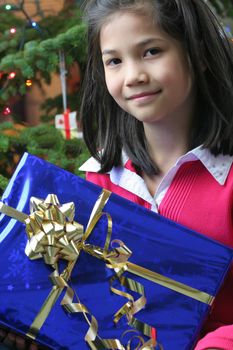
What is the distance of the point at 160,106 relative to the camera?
1.12 metres

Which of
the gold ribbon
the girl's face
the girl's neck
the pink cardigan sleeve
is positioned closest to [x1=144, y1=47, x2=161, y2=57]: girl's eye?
the girl's face

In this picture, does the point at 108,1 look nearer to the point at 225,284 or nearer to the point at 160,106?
the point at 160,106

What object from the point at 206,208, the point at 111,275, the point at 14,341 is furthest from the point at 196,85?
the point at 14,341

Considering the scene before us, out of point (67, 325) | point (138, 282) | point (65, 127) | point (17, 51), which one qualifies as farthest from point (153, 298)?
point (17, 51)

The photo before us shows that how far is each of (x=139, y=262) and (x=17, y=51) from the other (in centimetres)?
114

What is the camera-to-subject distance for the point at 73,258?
1.02 metres

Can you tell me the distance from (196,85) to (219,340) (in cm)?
50

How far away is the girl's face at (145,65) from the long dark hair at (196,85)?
0.07 feet

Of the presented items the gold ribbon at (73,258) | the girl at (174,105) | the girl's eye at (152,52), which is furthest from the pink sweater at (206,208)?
the girl's eye at (152,52)

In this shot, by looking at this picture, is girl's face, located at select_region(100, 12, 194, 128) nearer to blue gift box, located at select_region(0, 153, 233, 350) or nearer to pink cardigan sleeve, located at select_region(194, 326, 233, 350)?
blue gift box, located at select_region(0, 153, 233, 350)

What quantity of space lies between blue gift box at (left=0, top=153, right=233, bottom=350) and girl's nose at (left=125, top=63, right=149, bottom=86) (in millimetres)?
214

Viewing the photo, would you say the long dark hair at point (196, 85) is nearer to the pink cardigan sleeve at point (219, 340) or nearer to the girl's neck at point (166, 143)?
the girl's neck at point (166, 143)

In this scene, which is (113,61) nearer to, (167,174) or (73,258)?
(167,174)

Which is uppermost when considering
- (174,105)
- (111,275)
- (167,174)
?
(174,105)
